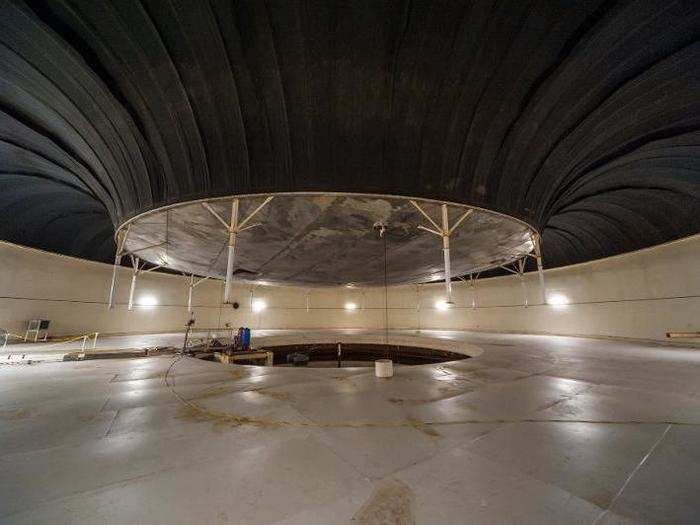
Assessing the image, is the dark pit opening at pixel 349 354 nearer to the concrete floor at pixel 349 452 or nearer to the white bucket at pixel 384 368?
the white bucket at pixel 384 368

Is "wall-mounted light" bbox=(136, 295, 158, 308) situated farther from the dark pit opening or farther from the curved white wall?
the dark pit opening

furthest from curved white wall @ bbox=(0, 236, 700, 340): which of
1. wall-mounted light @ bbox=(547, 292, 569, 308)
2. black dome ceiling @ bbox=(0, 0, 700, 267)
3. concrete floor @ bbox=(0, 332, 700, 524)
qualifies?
concrete floor @ bbox=(0, 332, 700, 524)

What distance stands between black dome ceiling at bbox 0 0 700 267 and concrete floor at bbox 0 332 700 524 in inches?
178

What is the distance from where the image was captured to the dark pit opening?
1570cm

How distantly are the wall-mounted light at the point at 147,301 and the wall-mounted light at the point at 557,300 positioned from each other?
85.7 ft

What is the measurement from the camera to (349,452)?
8.82 feet

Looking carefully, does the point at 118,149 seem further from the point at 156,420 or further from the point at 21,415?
the point at 156,420

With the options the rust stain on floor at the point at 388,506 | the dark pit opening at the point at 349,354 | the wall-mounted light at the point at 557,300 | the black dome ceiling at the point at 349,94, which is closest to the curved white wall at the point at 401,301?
the wall-mounted light at the point at 557,300

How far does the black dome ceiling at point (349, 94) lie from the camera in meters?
4.73

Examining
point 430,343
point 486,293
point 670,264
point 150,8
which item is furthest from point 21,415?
point 486,293

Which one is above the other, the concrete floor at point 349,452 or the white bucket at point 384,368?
the white bucket at point 384,368

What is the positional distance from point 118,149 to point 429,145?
774cm

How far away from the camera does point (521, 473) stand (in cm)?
230

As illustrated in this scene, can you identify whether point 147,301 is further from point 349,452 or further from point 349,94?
point 349,452
